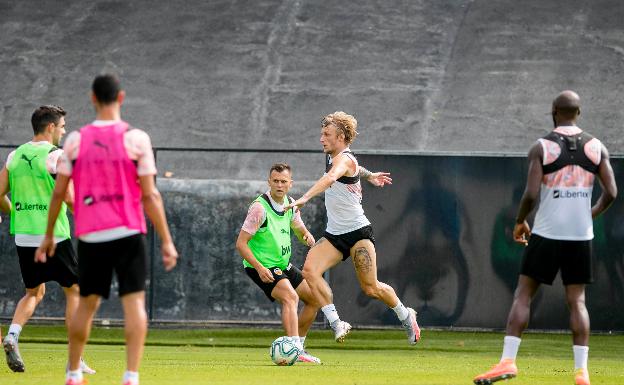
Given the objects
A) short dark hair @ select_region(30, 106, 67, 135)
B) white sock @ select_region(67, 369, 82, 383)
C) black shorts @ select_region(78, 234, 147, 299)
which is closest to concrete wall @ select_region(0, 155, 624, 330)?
short dark hair @ select_region(30, 106, 67, 135)

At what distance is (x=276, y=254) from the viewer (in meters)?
12.3

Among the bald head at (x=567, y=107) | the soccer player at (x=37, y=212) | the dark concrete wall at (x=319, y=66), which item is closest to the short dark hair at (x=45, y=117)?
the soccer player at (x=37, y=212)

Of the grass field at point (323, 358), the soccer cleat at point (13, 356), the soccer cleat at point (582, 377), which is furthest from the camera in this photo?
the soccer cleat at point (13, 356)

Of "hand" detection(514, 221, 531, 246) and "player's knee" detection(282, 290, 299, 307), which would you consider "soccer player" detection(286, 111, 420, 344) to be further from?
"hand" detection(514, 221, 531, 246)

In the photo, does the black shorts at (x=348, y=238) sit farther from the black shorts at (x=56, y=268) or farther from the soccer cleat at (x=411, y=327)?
the black shorts at (x=56, y=268)

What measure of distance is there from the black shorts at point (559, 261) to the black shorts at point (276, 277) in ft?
11.6

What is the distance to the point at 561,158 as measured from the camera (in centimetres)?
899

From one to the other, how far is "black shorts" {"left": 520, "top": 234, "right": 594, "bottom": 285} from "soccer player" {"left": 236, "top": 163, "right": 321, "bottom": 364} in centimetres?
324

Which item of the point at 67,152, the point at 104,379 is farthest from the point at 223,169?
the point at 67,152

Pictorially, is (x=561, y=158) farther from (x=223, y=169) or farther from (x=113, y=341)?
(x=223, y=169)

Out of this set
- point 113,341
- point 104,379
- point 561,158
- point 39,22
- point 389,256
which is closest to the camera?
point 561,158

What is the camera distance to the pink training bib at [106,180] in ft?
25.2

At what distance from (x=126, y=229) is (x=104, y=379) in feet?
8.44

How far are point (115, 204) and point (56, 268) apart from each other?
3.17m
